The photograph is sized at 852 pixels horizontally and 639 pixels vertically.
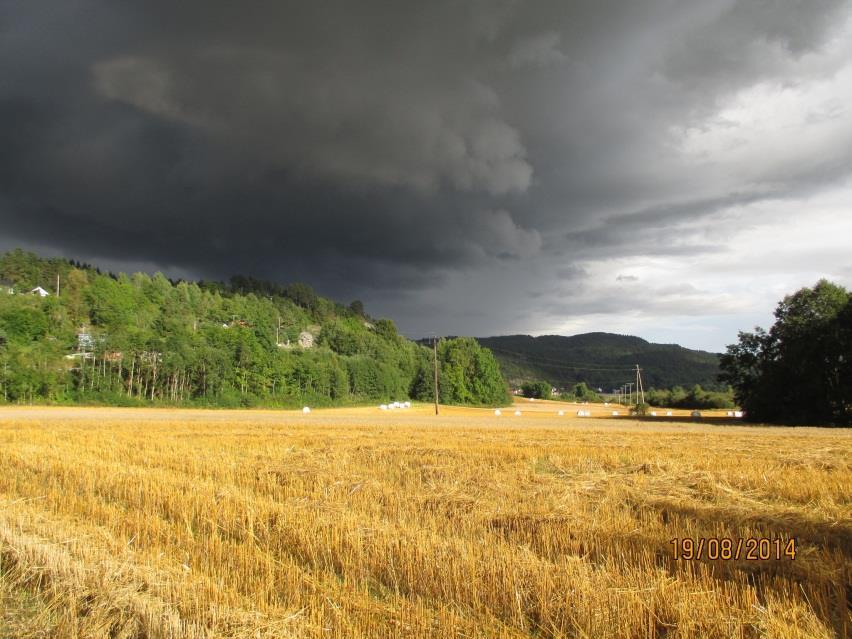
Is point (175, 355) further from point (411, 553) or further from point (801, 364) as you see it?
point (411, 553)

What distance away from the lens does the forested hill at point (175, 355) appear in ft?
290

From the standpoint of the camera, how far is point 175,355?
99.1 meters

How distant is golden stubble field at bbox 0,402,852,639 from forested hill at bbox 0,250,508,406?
86593 millimetres

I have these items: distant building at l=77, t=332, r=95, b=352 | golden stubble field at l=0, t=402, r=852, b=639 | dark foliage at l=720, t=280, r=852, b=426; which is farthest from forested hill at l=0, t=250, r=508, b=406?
golden stubble field at l=0, t=402, r=852, b=639

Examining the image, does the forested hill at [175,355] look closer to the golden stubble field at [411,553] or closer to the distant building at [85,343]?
the distant building at [85,343]

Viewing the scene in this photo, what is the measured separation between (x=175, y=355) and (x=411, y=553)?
103222 mm

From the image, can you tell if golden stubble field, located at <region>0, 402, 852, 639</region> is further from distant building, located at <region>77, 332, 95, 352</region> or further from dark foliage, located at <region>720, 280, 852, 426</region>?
distant building, located at <region>77, 332, 95, 352</region>

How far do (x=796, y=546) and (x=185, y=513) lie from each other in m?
9.62

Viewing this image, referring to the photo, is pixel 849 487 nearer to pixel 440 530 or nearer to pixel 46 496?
pixel 440 530

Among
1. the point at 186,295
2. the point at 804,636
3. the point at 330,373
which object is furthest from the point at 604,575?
the point at 186,295

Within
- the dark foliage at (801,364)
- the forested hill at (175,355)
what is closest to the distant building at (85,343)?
the forested hill at (175,355)

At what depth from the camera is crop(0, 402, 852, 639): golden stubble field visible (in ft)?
16.7

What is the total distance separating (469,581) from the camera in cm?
601

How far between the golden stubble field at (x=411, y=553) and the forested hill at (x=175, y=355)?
3409 inches
